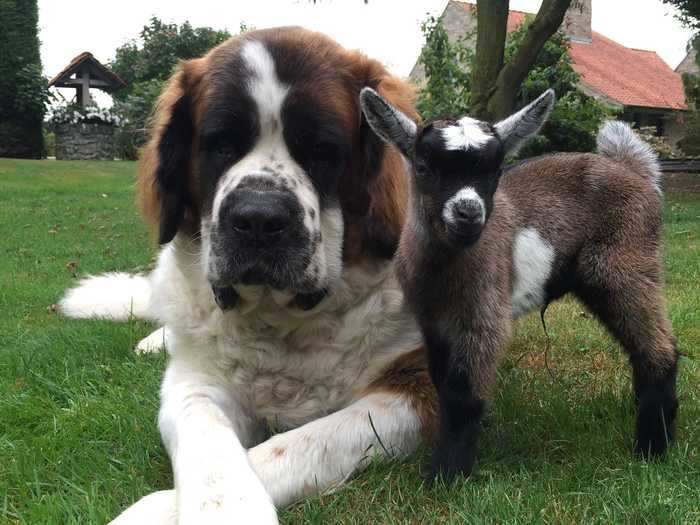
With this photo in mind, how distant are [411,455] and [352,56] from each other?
1510 millimetres

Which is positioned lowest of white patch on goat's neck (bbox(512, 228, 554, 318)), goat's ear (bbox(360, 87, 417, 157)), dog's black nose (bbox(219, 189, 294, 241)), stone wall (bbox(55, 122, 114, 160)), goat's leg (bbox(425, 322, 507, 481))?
stone wall (bbox(55, 122, 114, 160))

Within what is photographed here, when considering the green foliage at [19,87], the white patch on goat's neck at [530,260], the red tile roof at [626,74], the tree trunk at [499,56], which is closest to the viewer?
the white patch on goat's neck at [530,260]

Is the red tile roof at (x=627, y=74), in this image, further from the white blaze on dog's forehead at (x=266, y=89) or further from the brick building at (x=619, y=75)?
Answer: the white blaze on dog's forehead at (x=266, y=89)

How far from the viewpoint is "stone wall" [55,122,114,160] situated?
959 inches

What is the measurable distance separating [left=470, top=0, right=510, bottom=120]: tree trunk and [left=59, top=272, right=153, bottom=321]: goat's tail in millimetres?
5207

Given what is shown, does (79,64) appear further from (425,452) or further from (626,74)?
(425,452)

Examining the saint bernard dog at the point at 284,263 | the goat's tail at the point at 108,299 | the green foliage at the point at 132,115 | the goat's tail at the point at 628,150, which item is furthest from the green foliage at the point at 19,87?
the goat's tail at the point at 628,150

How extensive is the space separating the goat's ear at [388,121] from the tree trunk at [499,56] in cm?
652

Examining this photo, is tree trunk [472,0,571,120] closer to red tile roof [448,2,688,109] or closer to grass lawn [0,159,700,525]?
grass lawn [0,159,700,525]

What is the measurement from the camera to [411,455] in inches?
91.8

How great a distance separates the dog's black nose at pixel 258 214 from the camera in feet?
7.40

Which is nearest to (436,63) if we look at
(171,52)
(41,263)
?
(41,263)

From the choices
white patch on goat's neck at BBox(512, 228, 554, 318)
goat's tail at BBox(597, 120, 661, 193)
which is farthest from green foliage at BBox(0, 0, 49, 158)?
white patch on goat's neck at BBox(512, 228, 554, 318)

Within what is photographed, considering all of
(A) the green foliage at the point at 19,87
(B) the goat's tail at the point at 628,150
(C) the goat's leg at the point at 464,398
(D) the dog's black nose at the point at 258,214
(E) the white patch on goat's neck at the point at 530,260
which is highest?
(B) the goat's tail at the point at 628,150
